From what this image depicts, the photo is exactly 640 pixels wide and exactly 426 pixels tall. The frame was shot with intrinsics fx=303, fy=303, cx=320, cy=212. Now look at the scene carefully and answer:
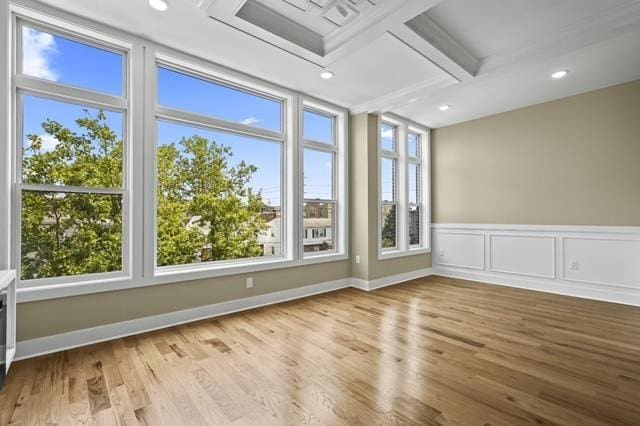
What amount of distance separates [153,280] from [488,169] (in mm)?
4974

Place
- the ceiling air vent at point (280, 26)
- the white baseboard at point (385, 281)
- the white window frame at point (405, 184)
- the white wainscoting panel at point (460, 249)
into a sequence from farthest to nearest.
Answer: the white wainscoting panel at point (460, 249) → the white window frame at point (405, 184) → the white baseboard at point (385, 281) → the ceiling air vent at point (280, 26)

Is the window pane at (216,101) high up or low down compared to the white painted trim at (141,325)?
up

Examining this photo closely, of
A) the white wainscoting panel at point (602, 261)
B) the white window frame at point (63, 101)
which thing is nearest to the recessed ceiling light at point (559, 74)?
the white wainscoting panel at point (602, 261)

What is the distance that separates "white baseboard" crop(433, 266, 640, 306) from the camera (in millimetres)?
3711

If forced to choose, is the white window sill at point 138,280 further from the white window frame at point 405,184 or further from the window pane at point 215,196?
the white window frame at point 405,184

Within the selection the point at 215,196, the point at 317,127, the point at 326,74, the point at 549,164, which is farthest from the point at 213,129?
the point at 549,164

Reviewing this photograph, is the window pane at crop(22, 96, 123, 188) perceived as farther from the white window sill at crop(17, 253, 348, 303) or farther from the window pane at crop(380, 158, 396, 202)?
the window pane at crop(380, 158, 396, 202)

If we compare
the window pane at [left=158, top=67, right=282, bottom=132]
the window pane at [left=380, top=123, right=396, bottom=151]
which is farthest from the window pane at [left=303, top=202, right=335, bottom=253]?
the window pane at [left=380, top=123, right=396, bottom=151]

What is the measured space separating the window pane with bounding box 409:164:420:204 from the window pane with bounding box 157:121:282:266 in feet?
8.79

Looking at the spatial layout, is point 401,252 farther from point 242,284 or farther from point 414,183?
point 242,284

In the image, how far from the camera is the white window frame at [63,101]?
7.72 ft

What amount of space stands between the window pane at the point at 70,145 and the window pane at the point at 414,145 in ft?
14.7

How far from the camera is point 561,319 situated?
3160mm

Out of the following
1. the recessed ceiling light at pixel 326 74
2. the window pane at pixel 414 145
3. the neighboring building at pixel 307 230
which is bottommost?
the neighboring building at pixel 307 230
